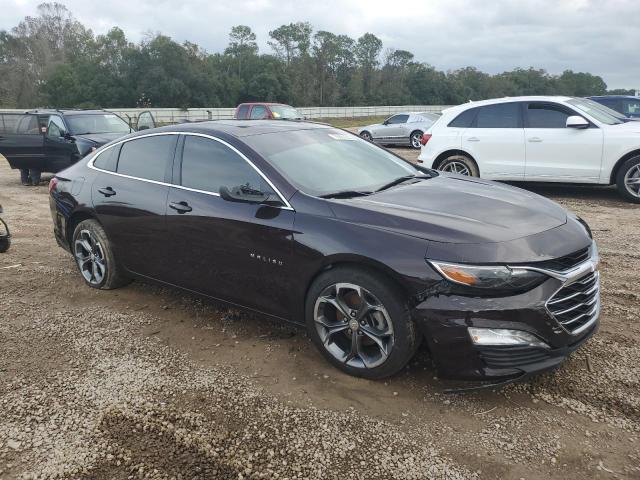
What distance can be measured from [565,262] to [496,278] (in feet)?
1.65

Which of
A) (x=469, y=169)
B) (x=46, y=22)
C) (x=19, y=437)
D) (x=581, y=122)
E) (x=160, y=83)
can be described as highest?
(x=46, y=22)

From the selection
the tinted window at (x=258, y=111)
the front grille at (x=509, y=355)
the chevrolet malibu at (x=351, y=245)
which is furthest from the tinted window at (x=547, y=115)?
the tinted window at (x=258, y=111)

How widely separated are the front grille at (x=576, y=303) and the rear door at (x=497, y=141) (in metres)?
6.10

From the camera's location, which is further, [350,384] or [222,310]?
A: [222,310]

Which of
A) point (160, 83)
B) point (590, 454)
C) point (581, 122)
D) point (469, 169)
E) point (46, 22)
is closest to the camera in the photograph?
point (590, 454)

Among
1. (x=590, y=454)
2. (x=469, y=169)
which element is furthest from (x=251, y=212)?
(x=469, y=169)

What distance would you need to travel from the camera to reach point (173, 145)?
4363 mm

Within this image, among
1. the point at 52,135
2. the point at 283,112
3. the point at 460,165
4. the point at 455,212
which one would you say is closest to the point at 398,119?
the point at 283,112

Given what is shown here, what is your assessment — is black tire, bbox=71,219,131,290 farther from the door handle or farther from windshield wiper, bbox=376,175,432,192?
windshield wiper, bbox=376,175,432,192

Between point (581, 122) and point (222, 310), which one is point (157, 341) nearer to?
point (222, 310)

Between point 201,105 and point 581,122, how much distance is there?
55628 mm

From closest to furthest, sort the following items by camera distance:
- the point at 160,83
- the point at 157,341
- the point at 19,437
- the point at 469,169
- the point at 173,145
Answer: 1. the point at 19,437
2. the point at 157,341
3. the point at 173,145
4. the point at 469,169
5. the point at 160,83

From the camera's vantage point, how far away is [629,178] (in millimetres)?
8180

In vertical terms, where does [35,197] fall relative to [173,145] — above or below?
below
